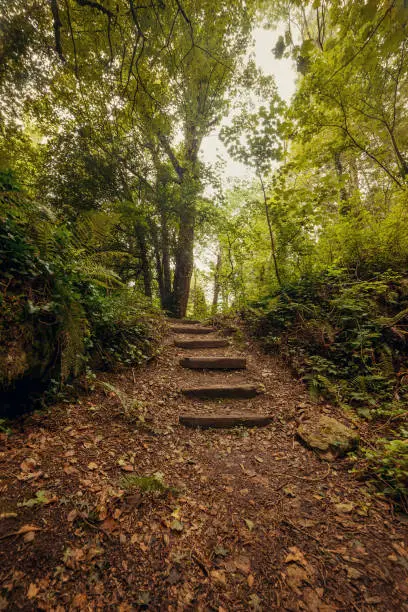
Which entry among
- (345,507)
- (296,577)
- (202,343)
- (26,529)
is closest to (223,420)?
(345,507)

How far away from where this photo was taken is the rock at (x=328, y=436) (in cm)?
250

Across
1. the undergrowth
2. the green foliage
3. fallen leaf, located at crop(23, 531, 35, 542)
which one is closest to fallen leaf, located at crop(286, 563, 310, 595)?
the green foliage

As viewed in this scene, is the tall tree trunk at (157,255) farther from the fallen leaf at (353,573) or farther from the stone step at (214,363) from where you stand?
the fallen leaf at (353,573)

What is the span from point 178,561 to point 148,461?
0.89 metres

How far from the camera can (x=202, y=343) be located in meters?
5.21

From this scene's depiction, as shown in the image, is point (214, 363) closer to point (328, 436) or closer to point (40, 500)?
point (328, 436)

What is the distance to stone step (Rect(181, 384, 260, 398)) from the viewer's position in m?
3.60

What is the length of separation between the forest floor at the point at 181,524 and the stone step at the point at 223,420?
0.63ft

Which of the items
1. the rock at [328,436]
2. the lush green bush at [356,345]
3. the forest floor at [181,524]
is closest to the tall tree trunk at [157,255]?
the lush green bush at [356,345]

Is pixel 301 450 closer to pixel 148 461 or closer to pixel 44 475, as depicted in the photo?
pixel 148 461

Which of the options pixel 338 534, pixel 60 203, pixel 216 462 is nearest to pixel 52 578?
pixel 216 462

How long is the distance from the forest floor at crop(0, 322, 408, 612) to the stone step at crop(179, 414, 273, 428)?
0.19m

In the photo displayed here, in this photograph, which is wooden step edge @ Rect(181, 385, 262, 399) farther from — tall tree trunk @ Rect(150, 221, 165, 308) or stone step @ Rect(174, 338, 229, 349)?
tall tree trunk @ Rect(150, 221, 165, 308)

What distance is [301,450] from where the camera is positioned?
2.65m
